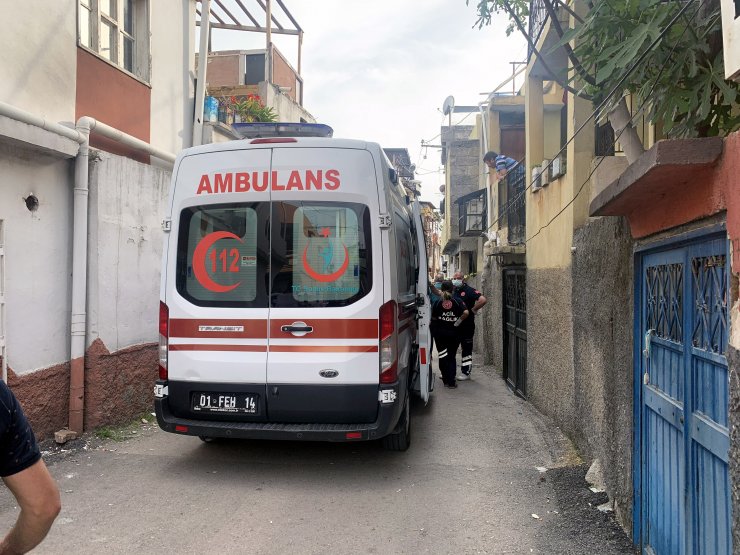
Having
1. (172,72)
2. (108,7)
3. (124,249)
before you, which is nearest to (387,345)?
(124,249)

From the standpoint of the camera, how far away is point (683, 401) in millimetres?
2873

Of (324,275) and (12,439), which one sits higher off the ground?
(324,275)

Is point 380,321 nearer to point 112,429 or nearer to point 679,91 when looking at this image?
point 679,91

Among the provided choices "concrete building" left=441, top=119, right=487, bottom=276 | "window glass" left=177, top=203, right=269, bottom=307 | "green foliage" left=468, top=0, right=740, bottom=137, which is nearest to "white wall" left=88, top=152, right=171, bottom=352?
"window glass" left=177, top=203, right=269, bottom=307

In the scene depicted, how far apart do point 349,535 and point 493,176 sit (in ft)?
35.3

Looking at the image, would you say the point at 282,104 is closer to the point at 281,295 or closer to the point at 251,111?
the point at 251,111

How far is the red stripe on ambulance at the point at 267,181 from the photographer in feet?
15.6

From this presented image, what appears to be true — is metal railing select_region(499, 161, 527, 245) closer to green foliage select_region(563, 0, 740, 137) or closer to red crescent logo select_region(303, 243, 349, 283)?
red crescent logo select_region(303, 243, 349, 283)

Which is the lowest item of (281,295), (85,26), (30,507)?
(30,507)

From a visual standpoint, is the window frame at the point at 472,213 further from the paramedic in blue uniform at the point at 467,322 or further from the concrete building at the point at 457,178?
the paramedic in blue uniform at the point at 467,322

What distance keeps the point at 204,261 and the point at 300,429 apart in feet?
5.22

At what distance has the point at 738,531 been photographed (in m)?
2.14

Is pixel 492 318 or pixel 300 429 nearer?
pixel 300 429

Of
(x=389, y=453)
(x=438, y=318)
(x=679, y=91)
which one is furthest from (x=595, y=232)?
(x=438, y=318)
